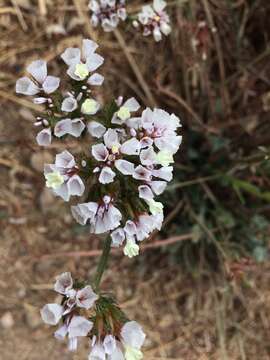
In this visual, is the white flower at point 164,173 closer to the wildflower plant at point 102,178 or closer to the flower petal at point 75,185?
the wildflower plant at point 102,178

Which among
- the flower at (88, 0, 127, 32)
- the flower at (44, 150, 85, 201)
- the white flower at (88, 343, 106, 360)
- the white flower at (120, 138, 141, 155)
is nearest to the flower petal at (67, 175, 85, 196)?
the flower at (44, 150, 85, 201)

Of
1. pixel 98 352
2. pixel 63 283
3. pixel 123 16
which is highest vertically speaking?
pixel 123 16

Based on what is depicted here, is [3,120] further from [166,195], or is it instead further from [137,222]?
[137,222]

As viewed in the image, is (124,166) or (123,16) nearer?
(124,166)

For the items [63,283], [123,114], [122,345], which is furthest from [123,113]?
[122,345]

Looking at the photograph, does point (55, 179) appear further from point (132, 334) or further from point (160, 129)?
point (132, 334)

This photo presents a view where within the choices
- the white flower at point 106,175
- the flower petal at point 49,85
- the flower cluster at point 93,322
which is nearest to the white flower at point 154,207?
the white flower at point 106,175

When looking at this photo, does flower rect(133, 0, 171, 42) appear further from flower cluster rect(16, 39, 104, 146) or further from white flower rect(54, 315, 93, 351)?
white flower rect(54, 315, 93, 351)
